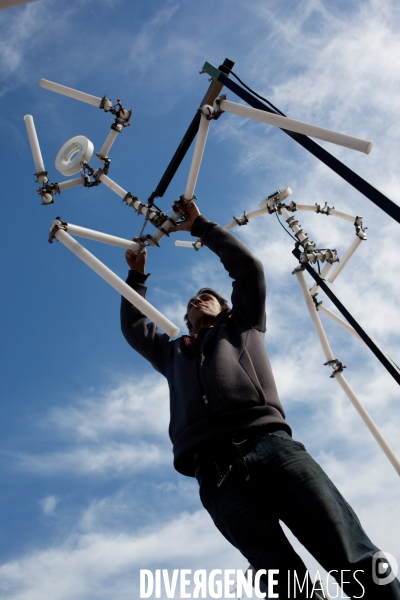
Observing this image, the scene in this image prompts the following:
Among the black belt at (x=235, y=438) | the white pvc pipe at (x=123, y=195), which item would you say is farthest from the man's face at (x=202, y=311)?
the black belt at (x=235, y=438)

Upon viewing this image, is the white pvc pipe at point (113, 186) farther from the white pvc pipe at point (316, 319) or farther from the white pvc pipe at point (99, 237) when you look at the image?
the white pvc pipe at point (316, 319)

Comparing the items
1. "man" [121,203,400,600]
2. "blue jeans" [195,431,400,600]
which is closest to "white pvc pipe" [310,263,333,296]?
"man" [121,203,400,600]

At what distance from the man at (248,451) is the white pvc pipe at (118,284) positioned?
2.04 ft

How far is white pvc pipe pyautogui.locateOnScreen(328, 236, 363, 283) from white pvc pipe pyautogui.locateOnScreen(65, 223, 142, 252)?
Answer: 307 cm

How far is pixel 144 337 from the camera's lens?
18.9 feet

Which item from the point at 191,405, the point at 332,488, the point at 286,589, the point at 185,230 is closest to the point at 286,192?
the point at 185,230

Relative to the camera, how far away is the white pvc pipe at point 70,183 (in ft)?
22.0

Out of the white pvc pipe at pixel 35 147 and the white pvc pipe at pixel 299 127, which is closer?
the white pvc pipe at pixel 299 127

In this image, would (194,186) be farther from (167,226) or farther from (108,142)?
(108,142)

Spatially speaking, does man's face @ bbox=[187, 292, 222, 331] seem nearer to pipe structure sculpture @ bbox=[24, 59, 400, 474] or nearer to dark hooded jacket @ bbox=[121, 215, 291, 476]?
dark hooded jacket @ bbox=[121, 215, 291, 476]

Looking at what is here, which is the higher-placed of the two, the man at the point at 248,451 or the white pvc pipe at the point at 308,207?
the white pvc pipe at the point at 308,207

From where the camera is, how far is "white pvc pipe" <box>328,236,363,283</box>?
7.89 m

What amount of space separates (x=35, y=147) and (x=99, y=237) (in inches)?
75.9

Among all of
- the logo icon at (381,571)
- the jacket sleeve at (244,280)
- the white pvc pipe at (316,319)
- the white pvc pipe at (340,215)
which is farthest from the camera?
the white pvc pipe at (340,215)
